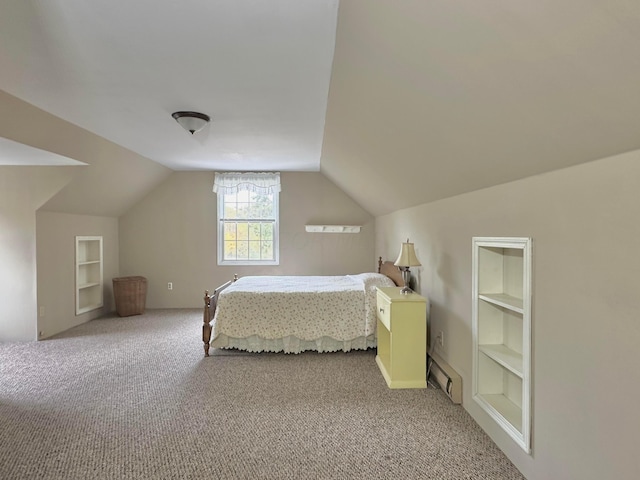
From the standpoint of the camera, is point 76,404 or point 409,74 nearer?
point 409,74

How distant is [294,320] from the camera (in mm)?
3730

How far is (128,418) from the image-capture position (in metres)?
2.45

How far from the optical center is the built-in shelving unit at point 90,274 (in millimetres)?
5098

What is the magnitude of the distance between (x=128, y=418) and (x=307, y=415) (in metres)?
1.27

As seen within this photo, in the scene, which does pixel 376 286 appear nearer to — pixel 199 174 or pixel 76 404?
pixel 76 404

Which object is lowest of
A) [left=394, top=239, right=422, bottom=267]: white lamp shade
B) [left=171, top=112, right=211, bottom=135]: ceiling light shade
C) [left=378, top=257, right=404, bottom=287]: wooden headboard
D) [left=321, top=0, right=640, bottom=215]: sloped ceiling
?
[left=378, top=257, right=404, bottom=287]: wooden headboard

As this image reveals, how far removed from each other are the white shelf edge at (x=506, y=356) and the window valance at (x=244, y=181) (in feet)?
14.1

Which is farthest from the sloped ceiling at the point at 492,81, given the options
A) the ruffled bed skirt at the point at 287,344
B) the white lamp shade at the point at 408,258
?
the ruffled bed skirt at the point at 287,344

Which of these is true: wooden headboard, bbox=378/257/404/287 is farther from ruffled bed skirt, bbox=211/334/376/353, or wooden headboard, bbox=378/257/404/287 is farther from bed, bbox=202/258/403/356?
ruffled bed skirt, bbox=211/334/376/353

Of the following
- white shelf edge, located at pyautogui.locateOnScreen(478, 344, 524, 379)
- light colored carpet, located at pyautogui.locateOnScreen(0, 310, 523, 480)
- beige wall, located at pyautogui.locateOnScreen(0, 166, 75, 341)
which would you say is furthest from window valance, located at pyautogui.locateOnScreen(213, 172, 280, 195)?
white shelf edge, located at pyautogui.locateOnScreen(478, 344, 524, 379)

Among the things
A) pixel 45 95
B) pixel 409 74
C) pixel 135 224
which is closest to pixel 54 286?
pixel 135 224

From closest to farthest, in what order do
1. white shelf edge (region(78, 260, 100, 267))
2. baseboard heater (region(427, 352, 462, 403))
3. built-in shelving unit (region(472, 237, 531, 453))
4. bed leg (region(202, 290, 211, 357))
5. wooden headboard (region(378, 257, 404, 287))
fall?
built-in shelving unit (region(472, 237, 531, 453)) → baseboard heater (region(427, 352, 462, 403)) → bed leg (region(202, 290, 211, 357)) → wooden headboard (region(378, 257, 404, 287)) → white shelf edge (region(78, 260, 100, 267))

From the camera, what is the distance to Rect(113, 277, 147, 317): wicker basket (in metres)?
5.30

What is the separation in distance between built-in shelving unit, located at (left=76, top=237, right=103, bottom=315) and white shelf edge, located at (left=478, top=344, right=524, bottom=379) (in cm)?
531
